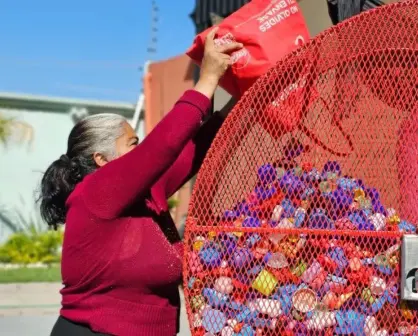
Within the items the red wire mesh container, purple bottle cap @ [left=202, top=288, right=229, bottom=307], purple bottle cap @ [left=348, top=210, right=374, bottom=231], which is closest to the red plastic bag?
the red wire mesh container

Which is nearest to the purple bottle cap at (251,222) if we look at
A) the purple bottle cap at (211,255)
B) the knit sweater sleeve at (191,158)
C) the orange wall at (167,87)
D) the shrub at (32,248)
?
the purple bottle cap at (211,255)

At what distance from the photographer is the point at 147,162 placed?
2.40 meters

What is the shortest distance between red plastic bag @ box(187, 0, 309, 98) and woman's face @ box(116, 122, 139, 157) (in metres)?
0.35

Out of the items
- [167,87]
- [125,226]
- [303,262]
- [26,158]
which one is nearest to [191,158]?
[125,226]

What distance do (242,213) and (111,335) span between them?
1.84ft

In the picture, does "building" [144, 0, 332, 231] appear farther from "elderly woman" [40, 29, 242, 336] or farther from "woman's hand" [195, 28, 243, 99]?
"woman's hand" [195, 28, 243, 99]

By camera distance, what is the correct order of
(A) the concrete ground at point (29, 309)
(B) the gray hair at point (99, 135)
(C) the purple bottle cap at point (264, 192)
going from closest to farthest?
(C) the purple bottle cap at point (264, 192) < (B) the gray hair at point (99, 135) < (A) the concrete ground at point (29, 309)

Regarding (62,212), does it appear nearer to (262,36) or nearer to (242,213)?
(242,213)

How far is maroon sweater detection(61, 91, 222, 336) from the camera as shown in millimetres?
2422

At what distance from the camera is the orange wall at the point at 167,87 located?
53.8 feet

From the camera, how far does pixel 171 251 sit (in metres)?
2.61

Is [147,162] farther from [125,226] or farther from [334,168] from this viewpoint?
[334,168]

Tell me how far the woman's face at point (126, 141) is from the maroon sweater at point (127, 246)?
0.18 m

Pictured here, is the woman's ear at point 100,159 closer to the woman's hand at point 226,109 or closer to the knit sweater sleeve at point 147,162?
the knit sweater sleeve at point 147,162
